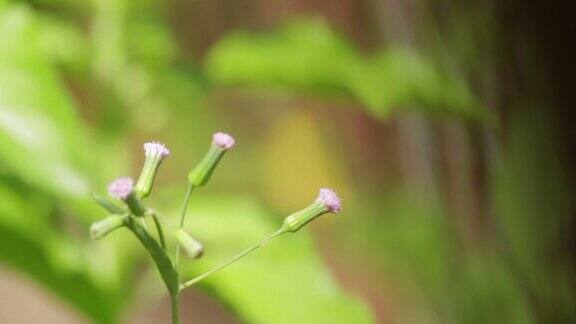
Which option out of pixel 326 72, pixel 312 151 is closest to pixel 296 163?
pixel 312 151

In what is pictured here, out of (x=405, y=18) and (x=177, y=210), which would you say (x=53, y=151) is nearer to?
(x=177, y=210)

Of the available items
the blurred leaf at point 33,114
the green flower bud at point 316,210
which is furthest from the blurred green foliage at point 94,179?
the green flower bud at point 316,210

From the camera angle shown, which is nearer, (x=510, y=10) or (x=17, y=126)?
(x=17, y=126)

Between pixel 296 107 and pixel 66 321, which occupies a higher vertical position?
pixel 296 107

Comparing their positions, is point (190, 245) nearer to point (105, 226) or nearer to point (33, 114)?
point (105, 226)

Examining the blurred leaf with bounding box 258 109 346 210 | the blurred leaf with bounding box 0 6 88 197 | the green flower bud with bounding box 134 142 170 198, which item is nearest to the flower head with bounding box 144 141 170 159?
the green flower bud with bounding box 134 142 170 198

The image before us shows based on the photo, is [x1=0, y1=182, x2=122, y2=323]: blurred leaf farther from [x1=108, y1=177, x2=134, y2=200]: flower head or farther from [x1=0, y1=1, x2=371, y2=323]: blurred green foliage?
[x1=108, y1=177, x2=134, y2=200]: flower head

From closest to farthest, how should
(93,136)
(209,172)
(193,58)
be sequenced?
1. (209,172)
2. (93,136)
3. (193,58)

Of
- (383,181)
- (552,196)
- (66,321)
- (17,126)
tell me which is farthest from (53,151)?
(552,196)
